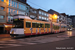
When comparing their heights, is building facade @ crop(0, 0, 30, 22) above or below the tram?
above

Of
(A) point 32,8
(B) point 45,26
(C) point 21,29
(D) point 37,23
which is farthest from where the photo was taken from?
(A) point 32,8

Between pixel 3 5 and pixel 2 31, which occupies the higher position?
pixel 3 5

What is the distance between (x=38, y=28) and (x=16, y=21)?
515cm

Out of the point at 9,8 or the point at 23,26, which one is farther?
the point at 9,8

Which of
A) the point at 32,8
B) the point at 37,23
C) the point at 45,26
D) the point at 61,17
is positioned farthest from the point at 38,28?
the point at 61,17

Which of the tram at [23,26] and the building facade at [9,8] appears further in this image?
the building facade at [9,8]

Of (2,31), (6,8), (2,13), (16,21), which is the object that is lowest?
(2,31)

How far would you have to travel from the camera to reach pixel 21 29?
13.1 meters

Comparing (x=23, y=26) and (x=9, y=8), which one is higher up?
(x=9, y=8)

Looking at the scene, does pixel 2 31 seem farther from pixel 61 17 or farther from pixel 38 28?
pixel 61 17

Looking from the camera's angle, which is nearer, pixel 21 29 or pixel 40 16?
pixel 21 29

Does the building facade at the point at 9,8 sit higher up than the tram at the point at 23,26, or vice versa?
the building facade at the point at 9,8

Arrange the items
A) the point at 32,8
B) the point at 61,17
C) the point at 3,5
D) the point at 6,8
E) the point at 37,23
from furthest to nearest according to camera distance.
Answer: the point at 61,17 → the point at 32,8 → the point at 6,8 → the point at 3,5 → the point at 37,23

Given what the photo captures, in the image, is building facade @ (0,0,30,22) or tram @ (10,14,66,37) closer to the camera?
tram @ (10,14,66,37)
